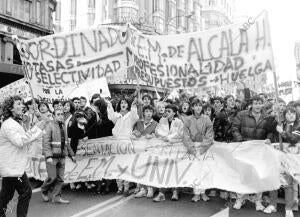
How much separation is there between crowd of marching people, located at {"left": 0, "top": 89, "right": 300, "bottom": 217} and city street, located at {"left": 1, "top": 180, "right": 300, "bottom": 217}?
0.57ft

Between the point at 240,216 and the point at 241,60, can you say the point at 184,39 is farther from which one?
the point at 240,216

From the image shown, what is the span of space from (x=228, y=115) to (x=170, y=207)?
98.5 inches

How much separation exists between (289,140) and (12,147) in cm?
410

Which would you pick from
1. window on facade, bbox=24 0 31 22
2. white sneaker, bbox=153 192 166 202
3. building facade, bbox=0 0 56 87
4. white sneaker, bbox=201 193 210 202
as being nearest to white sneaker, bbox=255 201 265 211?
white sneaker, bbox=201 193 210 202

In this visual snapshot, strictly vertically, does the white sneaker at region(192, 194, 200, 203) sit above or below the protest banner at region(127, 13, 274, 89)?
below

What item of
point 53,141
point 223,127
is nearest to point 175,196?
point 223,127

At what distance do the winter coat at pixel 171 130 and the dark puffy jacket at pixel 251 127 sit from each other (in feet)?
3.28

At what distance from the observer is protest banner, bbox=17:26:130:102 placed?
7070mm

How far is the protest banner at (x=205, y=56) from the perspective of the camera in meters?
6.29

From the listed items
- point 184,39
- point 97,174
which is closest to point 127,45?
point 184,39

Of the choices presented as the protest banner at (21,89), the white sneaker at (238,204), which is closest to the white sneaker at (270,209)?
the white sneaker at (238,204)

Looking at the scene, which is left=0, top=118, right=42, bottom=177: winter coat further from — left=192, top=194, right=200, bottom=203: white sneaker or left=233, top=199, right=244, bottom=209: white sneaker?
left=233, top=199, right=244, bottom=209: white sneaker

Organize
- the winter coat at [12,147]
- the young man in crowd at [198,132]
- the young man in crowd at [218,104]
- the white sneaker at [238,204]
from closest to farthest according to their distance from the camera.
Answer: the winter coat at [12,147] < the white sneaker at [238,204] < the young man in crowd at [198,132] < the young man in crowd at [218,104]

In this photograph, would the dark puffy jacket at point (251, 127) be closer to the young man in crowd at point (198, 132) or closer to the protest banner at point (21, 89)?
the young man in crowd at point (198, 132)
